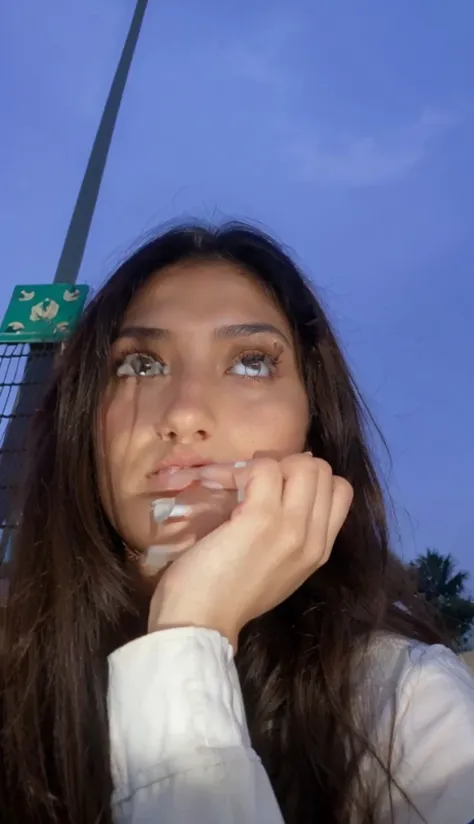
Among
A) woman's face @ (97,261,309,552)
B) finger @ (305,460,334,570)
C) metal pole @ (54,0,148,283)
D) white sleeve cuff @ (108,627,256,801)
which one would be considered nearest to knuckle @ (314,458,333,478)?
finger @ (305,460,334,570)

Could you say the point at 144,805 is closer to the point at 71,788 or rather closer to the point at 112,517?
the point at 71,788

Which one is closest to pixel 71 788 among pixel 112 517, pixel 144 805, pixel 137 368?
pixel 144 805

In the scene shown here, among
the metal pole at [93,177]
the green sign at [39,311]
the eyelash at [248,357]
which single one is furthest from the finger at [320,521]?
the metal pole at [93,177]

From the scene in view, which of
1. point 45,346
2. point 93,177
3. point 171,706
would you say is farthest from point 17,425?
point 93,177

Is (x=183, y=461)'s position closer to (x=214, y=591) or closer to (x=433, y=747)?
(x=214, y=591)

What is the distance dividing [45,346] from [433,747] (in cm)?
127

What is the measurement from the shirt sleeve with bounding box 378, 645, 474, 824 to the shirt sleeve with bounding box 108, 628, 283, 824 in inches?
7.4

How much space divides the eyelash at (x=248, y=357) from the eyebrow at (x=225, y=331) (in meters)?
0.02

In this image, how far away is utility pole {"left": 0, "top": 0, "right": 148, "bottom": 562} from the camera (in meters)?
1.32

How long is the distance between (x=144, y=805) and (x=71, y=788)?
227mm

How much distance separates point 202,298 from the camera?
110 centimetres

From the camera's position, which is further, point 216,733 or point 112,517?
point 112,517

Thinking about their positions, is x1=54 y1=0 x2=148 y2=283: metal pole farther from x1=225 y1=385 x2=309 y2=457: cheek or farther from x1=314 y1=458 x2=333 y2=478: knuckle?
x1=314 y1=458 x2=333 y2=478: knuckle

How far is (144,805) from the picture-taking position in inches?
22.8
